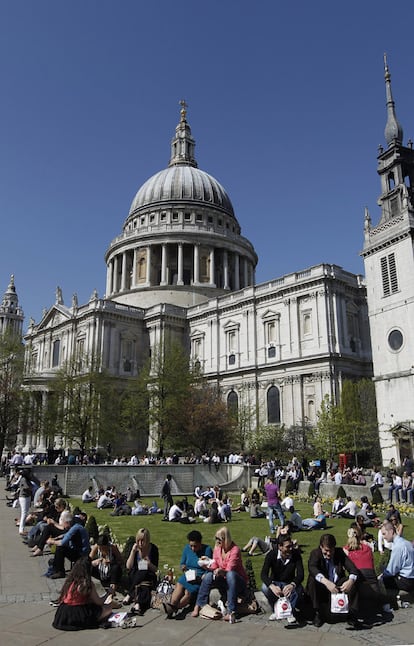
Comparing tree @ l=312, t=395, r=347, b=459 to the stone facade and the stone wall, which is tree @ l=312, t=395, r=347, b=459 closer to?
the stone facade

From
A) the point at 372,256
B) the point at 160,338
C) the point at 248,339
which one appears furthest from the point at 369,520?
the point at 160,338

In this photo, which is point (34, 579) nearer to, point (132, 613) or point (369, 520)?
point (132, 613)

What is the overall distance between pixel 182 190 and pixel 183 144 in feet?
58.9

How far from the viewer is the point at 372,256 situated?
1737 inches

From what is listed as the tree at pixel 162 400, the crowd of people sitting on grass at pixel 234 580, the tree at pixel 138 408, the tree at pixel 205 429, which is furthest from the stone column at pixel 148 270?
the crowd of people sitting on grass at pixel 234 580

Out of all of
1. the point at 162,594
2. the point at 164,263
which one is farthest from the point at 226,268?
the point at 162,594

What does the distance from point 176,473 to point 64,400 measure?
71.4ft

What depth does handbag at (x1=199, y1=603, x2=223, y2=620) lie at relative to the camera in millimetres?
9211

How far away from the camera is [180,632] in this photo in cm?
852

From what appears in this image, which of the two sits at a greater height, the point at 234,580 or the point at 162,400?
the point at 162,400

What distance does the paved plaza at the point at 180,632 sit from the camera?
8.01m

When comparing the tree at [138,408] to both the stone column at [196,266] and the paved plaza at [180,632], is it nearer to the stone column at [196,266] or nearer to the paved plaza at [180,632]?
the stone column at [196,266]

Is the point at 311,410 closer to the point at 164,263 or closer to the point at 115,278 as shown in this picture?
the point at 164,263

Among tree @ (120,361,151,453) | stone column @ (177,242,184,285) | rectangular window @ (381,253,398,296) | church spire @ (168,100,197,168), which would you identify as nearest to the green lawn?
rectangular window @ (381,253,398,296)
